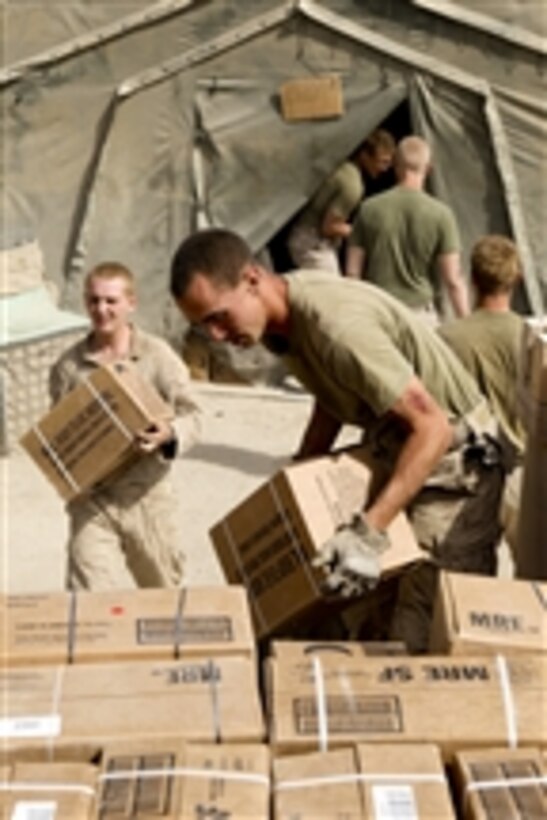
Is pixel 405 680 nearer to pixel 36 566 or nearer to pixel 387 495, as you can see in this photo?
pixel 387 495

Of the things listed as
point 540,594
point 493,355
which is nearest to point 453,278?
point 493,355

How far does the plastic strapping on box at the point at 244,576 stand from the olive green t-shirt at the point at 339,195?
568cm

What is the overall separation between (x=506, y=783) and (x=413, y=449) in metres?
1.16

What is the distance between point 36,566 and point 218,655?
146 inches

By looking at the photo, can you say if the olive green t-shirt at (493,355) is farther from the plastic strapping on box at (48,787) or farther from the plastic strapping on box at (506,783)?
the plastic strapping on box at (48,787)

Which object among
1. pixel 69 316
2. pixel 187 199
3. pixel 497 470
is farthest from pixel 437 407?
pixel 187 199

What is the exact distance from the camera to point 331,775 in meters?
2.61

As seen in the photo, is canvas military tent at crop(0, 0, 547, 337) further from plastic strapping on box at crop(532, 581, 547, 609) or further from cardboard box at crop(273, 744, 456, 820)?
cardboard box at crop(273, 744, 456, 820)

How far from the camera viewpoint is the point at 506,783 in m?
2.58

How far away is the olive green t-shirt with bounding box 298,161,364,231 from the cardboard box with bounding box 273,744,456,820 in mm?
6989

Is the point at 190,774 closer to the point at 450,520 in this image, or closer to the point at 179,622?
the point at 179,622

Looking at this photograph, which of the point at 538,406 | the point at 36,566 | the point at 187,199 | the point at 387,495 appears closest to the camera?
the point at 387,495

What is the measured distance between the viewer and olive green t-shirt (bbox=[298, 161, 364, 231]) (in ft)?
30.4

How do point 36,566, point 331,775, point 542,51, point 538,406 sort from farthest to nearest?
1. point 542,51
2. point 36,566
3. point 538,406
4. point 331,775
